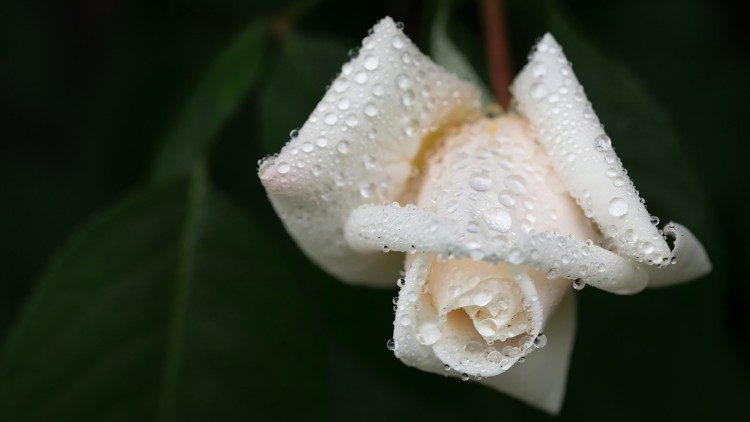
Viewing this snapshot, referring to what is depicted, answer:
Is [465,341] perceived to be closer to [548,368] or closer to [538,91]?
[548,368]

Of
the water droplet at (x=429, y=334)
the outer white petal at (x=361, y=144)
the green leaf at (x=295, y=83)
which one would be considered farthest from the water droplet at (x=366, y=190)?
the green leaf at (x=295, y=83)

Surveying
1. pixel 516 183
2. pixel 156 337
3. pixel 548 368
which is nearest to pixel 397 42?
pixel 516 183

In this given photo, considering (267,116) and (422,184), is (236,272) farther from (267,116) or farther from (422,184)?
(422,184)

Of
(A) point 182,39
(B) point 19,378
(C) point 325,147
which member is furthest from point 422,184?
(A) point 182,39

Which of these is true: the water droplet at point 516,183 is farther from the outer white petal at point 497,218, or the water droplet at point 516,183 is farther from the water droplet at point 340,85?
the water droplet at point 340,85

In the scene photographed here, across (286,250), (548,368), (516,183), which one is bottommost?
(548,368)

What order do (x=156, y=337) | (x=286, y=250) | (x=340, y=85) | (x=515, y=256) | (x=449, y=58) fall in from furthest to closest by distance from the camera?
(x=286, y=250), (x=156, y=337), (x=449, y=58), (x=340, y=85), (x=515, y=256)

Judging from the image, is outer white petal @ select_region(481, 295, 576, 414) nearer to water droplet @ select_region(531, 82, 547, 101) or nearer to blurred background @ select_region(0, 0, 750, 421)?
water droplet @ select_region(531, 82, 547, 101)
